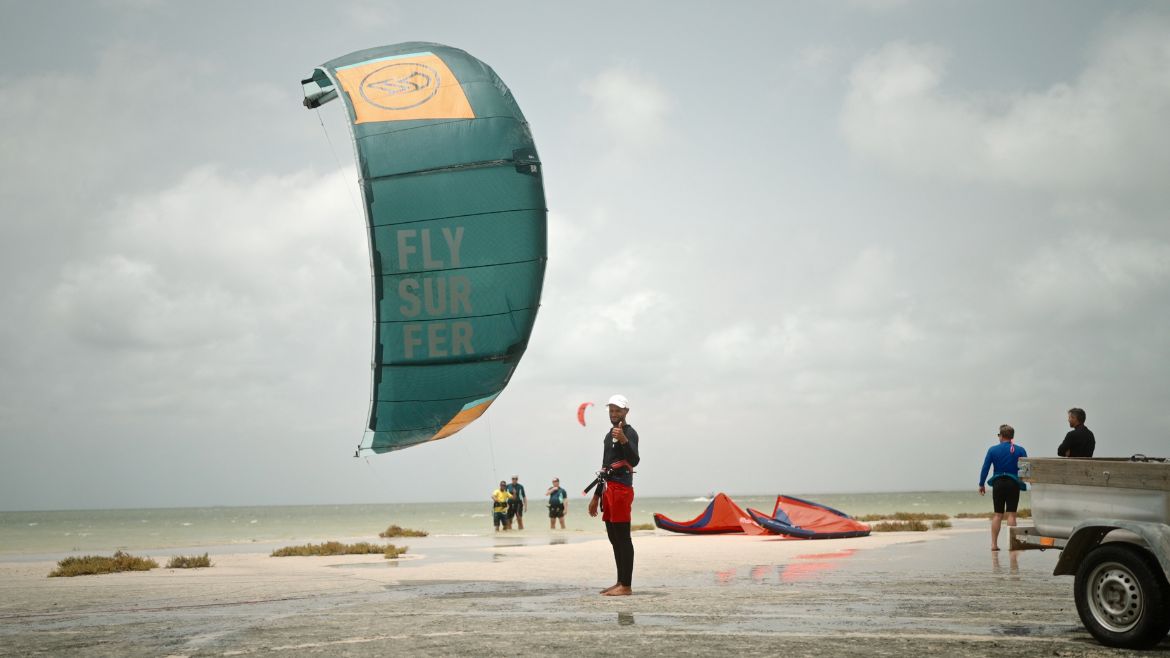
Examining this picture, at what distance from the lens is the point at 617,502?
9578 mm

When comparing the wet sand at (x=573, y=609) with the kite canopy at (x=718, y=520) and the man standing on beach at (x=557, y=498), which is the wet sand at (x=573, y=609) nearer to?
the kite canopy at (x=718, y=520)

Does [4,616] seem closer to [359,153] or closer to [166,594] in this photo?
[166,594]

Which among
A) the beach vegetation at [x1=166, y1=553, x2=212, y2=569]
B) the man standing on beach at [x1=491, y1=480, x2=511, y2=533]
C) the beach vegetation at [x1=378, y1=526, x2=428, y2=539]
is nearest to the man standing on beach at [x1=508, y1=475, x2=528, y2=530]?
the man standing on beach at [x1=491, y1=480, x2=511, y2=533]

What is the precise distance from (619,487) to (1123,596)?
4782 mm

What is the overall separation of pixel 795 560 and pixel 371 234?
7976mm

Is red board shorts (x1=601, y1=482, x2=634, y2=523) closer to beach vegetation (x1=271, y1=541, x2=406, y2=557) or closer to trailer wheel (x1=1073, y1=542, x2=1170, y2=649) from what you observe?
trailer wheel (x1=1073, y1=542, x2=1170, y2=649)

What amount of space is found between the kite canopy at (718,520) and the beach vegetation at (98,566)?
1095 cm

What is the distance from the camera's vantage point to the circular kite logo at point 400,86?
11.4 m

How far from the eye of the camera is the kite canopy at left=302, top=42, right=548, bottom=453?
1110 cm

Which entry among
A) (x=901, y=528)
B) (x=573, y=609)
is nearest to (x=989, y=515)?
(x=901, y=528)

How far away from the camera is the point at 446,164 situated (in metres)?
11.3

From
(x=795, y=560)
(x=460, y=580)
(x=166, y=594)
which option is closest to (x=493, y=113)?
(x=460, y=580)

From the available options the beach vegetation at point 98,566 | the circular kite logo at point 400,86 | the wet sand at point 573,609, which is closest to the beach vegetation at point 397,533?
the beach vegetation at point 98,566

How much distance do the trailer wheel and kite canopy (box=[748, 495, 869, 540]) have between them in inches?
530
